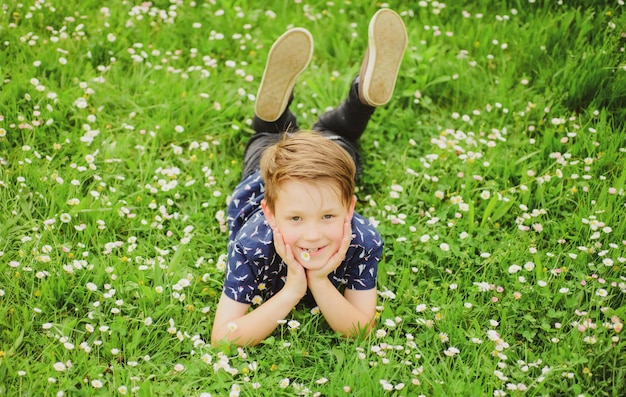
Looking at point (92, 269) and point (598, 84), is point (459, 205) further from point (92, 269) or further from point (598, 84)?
point (92, 269)

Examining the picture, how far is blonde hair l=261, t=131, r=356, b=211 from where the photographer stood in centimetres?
295

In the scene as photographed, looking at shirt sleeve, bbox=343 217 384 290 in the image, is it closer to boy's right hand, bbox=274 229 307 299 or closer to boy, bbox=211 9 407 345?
boy, bbox=211 9 407 345

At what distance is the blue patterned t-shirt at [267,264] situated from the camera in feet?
10.7

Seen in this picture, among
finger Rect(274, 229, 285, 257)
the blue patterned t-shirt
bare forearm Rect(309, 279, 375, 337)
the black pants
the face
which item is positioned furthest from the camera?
the black pants

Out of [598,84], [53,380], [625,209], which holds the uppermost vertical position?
[598,84]

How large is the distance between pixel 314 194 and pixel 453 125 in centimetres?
205

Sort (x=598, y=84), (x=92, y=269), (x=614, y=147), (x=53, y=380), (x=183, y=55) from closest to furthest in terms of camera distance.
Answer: (x=53, y=380) < (x=92, y=269) < (x=614, y=147) < (x=598, y=84) < (x=183, y=55)

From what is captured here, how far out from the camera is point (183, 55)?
202 inches

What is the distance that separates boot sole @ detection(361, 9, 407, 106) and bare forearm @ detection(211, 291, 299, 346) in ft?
4.79

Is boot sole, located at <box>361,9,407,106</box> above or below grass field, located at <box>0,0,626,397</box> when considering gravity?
above

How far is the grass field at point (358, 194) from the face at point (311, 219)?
44cm

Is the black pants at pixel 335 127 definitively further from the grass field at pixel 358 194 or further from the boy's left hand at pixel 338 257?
the boy's left hand at pixel 338 257

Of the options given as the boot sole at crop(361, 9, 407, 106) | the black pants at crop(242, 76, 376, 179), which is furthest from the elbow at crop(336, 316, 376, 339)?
the boot sole at crop(361, 9, 407, 106)

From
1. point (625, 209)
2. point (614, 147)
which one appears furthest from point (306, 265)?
point (614, 147)
